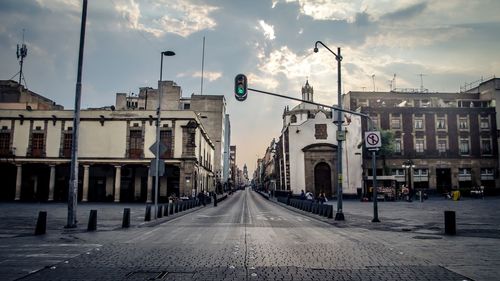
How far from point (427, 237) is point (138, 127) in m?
37.8

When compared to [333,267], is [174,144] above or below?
above

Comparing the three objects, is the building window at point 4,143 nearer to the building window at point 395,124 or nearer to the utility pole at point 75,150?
the utility pole at point 75,150

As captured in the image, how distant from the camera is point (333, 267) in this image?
7559mm

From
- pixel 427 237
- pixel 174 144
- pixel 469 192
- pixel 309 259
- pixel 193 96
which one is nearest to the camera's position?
pixel 309 259

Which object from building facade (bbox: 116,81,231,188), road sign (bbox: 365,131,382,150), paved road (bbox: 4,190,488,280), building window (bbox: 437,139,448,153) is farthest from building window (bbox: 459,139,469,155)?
paved road (bbox: 4,190,488,280)

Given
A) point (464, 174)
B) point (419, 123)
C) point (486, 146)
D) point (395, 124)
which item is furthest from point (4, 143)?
point (486, 146)

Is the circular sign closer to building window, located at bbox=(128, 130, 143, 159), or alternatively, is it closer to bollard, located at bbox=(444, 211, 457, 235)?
bollard, located at bbox=(444, 211, 457, 235)

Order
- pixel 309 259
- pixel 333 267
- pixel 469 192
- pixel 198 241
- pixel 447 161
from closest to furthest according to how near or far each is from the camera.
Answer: pixel 333 267, pixel 309 259, pixel 198 241, pixel 469 192, pixel 447 161

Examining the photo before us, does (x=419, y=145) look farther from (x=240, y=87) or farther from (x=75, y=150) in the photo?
(x=75, y=150)

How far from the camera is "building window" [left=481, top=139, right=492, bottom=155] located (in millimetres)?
59594

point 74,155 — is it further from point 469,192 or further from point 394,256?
point 469,192

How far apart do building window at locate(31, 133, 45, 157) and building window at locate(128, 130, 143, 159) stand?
35.6 ft

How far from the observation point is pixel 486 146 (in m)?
59.9

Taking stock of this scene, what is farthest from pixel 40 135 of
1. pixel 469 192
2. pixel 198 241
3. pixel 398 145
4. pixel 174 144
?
pixel 469 192
